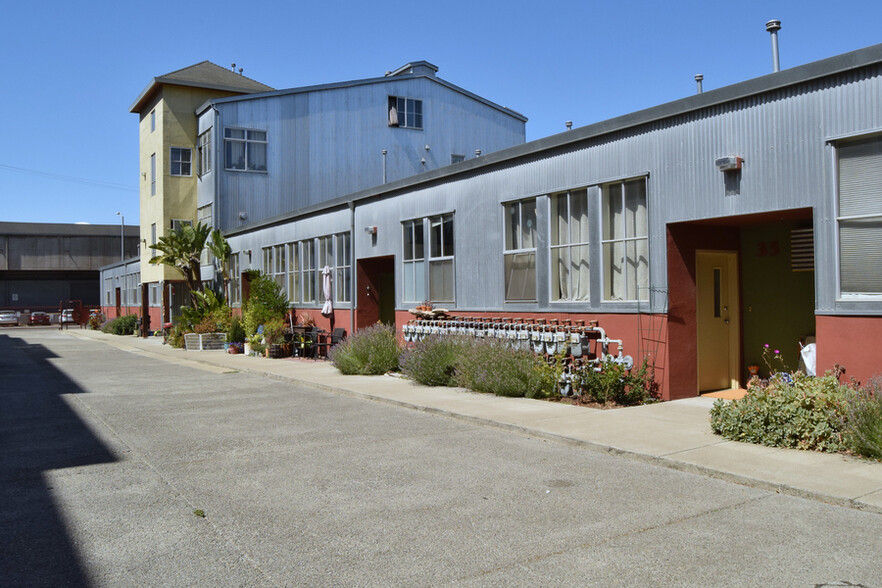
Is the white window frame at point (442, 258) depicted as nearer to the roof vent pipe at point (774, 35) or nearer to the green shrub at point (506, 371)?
the green shrub at point (506, 371)

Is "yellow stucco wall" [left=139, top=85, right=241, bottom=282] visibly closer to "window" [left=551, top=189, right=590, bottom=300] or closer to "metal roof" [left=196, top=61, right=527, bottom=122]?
"metal roof" [left=196, top=61, right=527, bottom=122]

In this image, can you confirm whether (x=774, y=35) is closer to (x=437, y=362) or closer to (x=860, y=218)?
(x=860, y=218)

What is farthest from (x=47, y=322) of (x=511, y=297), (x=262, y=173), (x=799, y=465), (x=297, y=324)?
(x=799, y=465)

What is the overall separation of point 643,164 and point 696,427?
4366mm

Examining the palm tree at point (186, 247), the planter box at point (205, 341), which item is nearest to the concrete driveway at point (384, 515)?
the planter box at point (205, 341)

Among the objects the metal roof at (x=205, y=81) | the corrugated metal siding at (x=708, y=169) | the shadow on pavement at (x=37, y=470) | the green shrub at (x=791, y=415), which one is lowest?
the shadow on pavement at (x=37, y=470)

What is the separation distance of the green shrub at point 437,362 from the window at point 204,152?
66.4ft

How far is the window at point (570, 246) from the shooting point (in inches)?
497

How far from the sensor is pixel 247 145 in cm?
3062

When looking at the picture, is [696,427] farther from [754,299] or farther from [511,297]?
[511,297]

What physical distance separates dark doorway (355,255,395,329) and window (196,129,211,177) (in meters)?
13.6

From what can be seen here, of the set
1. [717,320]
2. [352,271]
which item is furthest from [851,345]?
[352,271]

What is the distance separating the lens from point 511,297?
47.0ft

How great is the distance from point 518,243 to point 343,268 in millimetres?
8271
